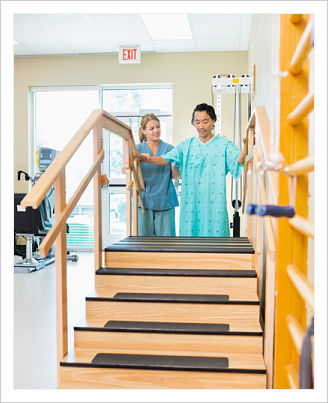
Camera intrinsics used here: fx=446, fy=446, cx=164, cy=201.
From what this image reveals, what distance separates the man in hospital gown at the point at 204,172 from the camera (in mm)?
3299

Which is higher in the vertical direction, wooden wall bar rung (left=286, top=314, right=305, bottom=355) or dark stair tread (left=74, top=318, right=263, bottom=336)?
wooden wall bar rung (left=286, top=314, right=305, bottom=355)

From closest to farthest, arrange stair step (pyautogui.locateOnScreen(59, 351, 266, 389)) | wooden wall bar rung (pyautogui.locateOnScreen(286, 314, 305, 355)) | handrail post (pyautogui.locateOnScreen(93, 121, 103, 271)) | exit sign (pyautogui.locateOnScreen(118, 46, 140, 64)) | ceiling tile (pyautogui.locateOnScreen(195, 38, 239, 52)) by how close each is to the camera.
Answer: wooden wall bar rung (pyautogui.locateOnScreen(286, 314, 305, 355))
stair step (pyautogui.locateOnScreen(59, 351, 266, 389))
handrail post (pyautogui.locateOnScreen(93, 121, 103, 271))
ceiling tile (pyautogui.locateOnScreen(195, 38, 239, 52))
exit sign (pyautogui.locateOnScreen(118, 46, 140, 64))

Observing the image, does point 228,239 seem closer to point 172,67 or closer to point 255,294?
point 255,294

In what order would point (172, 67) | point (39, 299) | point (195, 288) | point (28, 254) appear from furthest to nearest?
point (172, 67) → point (28, 254) → point (39, 299) → point (195, 288)

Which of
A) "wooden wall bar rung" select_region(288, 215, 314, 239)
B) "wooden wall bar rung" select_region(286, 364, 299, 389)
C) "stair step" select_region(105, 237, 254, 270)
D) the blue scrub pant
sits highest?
"wooden wall bar rung" select_region(288, 215, 314, 239)

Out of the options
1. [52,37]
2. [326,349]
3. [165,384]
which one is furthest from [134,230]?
[52,37]

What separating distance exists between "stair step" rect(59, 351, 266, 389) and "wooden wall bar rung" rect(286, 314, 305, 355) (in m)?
0.42

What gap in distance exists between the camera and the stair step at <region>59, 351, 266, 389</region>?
6.34 feet

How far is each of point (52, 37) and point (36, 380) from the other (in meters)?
4.86

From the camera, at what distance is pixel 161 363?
6.52 feet

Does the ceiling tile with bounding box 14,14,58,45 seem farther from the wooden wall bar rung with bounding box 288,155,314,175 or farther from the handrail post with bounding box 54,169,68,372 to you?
the wooden wall bar rung with bounding box 288,155,314,175

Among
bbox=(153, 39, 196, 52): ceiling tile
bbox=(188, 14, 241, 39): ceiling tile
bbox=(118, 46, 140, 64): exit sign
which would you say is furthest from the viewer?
bbox=(118, 46, 140, 64): exit sign

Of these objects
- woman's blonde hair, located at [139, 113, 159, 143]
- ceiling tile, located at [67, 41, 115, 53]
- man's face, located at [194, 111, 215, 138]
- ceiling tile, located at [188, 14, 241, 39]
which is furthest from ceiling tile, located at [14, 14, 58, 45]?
man's face, located at [194, 111, 215, 138]

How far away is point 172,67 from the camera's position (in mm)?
6543
